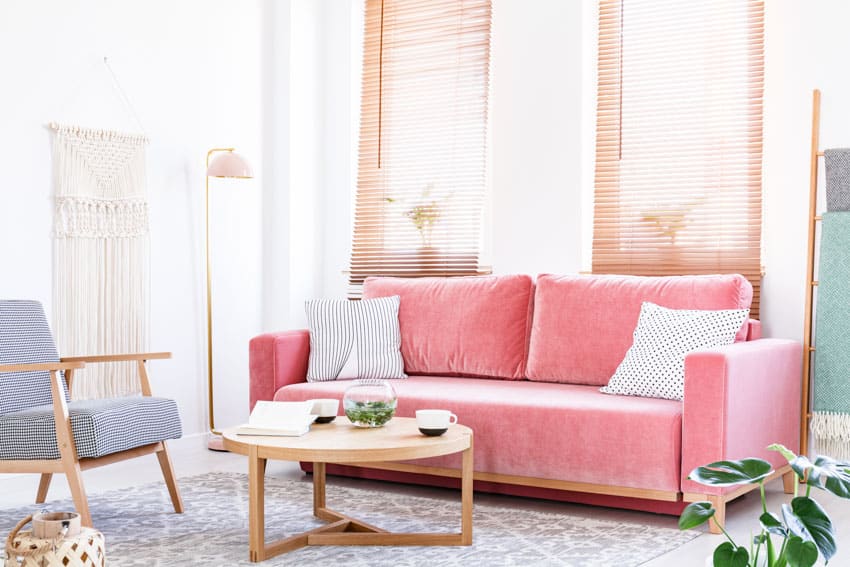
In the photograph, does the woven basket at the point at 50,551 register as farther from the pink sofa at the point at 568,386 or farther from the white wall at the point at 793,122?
the white wall at the point at 793,122

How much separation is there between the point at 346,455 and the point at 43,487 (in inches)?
57.8

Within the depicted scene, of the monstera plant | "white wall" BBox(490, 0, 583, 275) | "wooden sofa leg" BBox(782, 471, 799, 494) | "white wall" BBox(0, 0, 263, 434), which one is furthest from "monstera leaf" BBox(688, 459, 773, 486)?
"white wall" BBox(0, 0, 263, 434)

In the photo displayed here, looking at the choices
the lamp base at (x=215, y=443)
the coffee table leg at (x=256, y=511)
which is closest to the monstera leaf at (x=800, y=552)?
the coffee table leg at (x=256, y=511)

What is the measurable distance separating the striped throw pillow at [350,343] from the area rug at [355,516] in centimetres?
56

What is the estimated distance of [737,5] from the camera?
14.5 feet

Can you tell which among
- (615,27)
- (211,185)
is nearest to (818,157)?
(615,27)

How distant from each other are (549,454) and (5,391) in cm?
202

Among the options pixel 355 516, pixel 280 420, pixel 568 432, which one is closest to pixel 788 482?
pixel 568 432

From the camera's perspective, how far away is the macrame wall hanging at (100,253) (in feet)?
14.0

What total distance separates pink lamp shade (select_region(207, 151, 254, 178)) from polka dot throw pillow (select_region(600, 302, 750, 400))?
2.15 m

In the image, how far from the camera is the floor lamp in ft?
15.6

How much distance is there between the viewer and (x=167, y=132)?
4.84 m

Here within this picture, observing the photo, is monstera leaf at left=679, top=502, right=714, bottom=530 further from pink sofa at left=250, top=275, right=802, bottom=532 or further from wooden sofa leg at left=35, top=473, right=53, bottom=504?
wooden sofa leg at left=35, top=473, right=53, bottom=504

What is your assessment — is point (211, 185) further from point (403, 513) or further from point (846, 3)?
point (846, 3)
